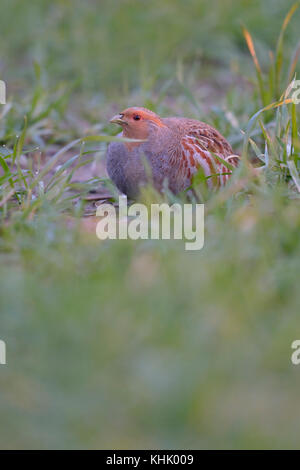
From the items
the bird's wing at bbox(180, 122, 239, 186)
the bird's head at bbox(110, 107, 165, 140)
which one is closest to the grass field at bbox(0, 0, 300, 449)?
the bird's wing at bbox(180, 122, 239, 186)

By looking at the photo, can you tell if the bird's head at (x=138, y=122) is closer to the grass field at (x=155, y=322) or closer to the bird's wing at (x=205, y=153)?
the bird's wing at (x=205, y=153)

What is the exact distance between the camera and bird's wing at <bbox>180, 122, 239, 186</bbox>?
4.34 m

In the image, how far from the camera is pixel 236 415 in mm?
2473

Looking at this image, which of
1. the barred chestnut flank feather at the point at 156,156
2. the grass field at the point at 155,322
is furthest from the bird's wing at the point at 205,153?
the grass field at the point at 155,322

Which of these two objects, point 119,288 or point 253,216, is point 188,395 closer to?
point 119,288

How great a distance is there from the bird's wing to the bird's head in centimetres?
21

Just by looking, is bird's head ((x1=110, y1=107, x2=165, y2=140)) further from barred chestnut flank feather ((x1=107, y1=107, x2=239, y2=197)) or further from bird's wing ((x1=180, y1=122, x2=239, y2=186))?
bird's wing ((x1=180, y1=122, x2=239, y2=186))

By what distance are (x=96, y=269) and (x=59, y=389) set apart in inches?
30.6

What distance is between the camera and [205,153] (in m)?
→ 4.43

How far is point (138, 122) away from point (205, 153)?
43 centimetres

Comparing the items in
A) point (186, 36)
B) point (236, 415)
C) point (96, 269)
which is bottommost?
point (236, 415)

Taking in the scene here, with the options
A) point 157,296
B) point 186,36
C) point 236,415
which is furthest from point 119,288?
point 186,36

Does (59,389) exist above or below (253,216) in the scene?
below

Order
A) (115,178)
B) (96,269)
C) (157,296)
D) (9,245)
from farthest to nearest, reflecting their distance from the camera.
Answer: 1. (115,178)
2. (9,245)
3. (96,269)
4. (157,296)
